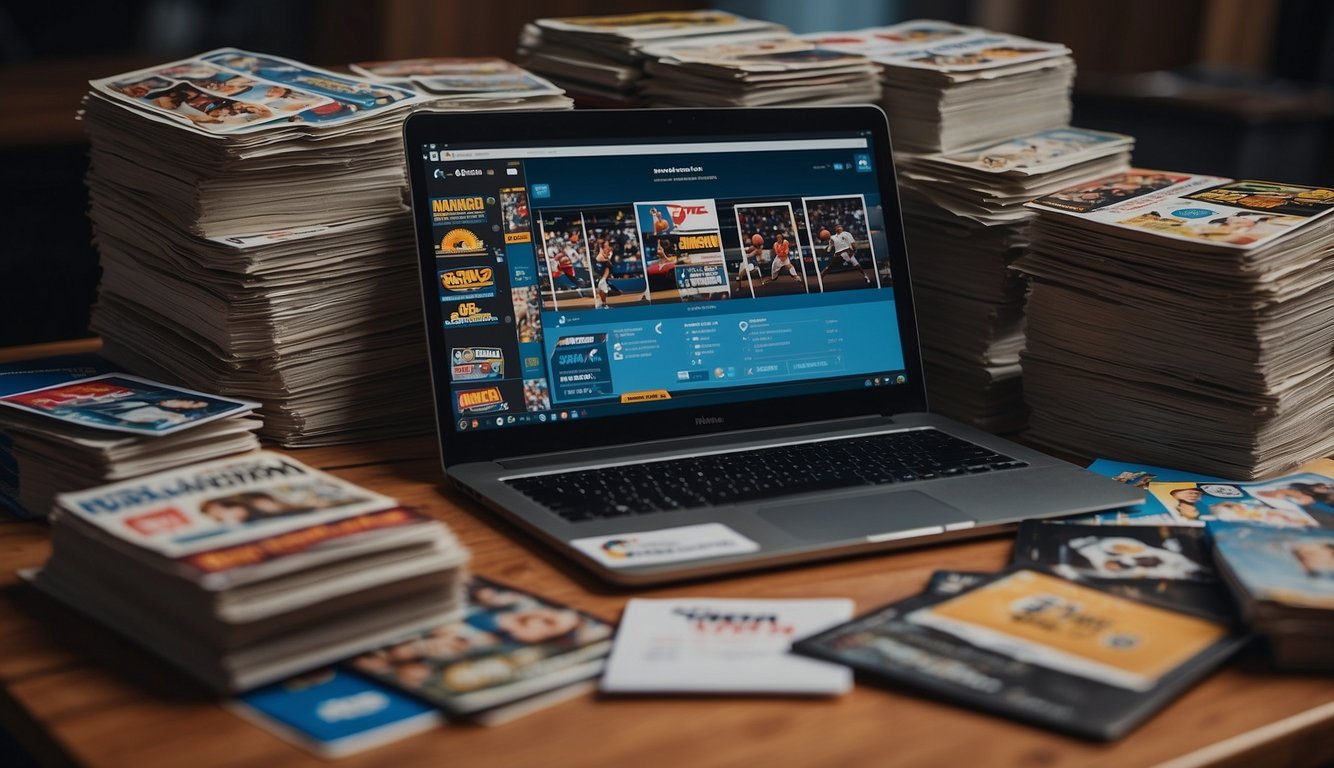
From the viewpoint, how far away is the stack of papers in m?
1.47

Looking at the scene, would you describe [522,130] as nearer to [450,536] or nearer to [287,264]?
[287,264]

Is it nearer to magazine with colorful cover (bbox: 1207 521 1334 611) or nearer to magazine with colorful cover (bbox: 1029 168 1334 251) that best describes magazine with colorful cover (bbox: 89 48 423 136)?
magazine with colorful cover (bbox: 1029 168 1334 251)

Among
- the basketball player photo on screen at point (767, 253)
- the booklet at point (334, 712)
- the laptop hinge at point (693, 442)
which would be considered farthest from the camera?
the basketball player photo on screen at point (767, 253)

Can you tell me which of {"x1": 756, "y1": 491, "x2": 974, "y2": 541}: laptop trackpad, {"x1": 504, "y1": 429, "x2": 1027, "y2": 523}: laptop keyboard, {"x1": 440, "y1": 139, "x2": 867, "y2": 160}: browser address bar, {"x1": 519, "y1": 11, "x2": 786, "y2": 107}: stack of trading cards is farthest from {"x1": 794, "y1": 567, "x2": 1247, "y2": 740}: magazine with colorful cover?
{"x1": 519, "y1": 11, "x2": 786, "y2": 107}: stack of trading cards

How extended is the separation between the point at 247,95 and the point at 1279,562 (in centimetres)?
95

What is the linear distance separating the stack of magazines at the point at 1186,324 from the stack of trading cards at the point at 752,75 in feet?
0.89

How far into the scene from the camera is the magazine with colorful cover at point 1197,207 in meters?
1.23

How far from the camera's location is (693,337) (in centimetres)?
128

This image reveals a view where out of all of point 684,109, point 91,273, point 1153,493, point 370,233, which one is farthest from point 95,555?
point 91,273

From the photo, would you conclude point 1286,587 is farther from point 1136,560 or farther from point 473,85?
point 473,85

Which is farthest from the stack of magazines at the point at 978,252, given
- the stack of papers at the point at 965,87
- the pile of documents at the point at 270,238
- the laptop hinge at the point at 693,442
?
the pile of documents at the point at 270,238

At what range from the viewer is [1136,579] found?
3.30ft

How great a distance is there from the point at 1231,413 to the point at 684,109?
0.57 m

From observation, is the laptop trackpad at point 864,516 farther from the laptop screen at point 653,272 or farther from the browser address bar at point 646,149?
the browser address bar at point 646,149
